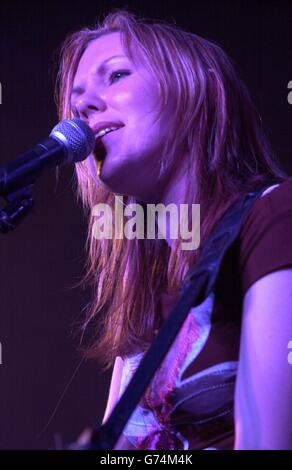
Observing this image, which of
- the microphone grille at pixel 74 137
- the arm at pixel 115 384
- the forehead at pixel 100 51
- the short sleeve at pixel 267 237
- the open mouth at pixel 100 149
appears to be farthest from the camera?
the arm at pixel 115 384

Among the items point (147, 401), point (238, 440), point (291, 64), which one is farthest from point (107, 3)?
point (238, 440)

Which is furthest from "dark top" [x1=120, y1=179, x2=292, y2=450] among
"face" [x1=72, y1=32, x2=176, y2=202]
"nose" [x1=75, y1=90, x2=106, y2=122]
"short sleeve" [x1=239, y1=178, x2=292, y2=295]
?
"nose" [x1=75, y1=90, x2=106, y2=122]

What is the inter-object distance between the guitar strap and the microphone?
29 cm

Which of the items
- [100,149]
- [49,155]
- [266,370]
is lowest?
[266,370]

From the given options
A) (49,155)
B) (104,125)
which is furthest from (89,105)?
(49,155)

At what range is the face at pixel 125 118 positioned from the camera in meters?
1.26

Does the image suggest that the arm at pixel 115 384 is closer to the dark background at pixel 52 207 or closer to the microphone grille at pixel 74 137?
the dark background at pixel 52 207

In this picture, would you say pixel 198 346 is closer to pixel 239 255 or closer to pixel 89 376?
pixel 239 255

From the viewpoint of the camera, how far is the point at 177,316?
947 mm

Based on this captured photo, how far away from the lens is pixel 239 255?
3.39ft

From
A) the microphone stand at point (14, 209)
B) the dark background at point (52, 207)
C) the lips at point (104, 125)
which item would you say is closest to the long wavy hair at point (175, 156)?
the lips at point (104, 125)

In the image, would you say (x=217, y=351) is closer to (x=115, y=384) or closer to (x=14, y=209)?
(x=14, y=209)

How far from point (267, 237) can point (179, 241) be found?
33 cm

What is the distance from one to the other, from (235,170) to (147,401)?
1.71ft
